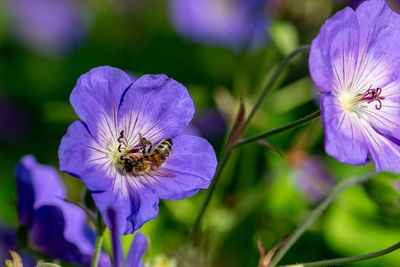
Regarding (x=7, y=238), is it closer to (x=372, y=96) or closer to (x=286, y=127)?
(x=286, y=127)

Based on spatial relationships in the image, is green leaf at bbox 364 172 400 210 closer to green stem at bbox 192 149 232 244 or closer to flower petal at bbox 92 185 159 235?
green stem at bbox 192 149 232 244

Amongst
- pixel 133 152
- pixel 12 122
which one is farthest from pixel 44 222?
pixel 12 122

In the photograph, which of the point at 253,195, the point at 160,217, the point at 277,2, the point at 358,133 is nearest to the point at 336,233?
the point at 253,195

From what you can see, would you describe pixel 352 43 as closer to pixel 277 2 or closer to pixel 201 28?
pixel 277 2

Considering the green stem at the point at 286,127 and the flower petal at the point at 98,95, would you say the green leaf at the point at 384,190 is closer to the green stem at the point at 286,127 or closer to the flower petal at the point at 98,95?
the green stem at the point at 286,127

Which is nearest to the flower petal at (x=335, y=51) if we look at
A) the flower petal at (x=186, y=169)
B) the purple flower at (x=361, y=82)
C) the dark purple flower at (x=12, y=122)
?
the purple flower at (x=361, y=82)

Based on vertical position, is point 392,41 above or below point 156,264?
above

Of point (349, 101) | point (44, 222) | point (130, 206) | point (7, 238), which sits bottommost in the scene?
point (7, 238)
